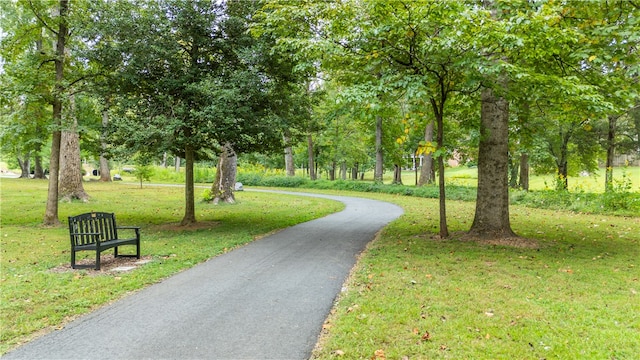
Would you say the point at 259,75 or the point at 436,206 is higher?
the point at 259,75

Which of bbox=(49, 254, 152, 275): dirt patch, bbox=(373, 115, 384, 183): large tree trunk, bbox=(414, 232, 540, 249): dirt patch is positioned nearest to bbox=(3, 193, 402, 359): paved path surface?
bbox=(49, 254, 152, 275): dirt patch

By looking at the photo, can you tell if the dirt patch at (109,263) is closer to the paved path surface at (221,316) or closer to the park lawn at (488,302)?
the paved path surface at (221,316)

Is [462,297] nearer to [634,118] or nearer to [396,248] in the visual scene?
[396,248]

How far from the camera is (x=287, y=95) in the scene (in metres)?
10.5

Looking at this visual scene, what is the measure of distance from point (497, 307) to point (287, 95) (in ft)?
25.0

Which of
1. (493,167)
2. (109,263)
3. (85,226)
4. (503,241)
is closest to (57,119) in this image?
(85,226)

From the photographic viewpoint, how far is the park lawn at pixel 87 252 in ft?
15.3

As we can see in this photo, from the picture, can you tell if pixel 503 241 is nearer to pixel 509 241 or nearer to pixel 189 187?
pixel 509 241

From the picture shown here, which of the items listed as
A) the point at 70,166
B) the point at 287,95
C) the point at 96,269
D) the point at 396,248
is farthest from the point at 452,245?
the point at 70,166

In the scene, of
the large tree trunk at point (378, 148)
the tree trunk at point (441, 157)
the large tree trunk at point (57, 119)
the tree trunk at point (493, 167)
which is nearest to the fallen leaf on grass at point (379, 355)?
the tree trunk at point (441, 157)

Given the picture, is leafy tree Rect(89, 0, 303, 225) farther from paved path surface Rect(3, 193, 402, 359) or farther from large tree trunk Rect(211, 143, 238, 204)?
large tree trunk Rect(211, 143, 238, 204)

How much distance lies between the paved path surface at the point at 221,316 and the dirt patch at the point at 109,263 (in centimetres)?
122

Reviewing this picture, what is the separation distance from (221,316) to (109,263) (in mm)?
3647

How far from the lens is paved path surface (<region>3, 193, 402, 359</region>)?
368 centimetres
